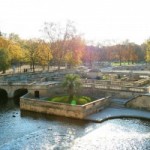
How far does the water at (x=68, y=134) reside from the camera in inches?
1188

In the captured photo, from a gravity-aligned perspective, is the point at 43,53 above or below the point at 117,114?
above

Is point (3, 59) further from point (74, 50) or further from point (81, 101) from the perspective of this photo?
point (74, 50)

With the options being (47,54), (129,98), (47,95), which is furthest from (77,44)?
(129,98)

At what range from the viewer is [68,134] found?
33594mm

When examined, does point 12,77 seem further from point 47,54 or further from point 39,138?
point 39,138

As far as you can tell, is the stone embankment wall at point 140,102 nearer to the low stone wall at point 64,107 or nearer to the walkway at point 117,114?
the walkway at point 117,114

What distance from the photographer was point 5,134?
34125 millimetres

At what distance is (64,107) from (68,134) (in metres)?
7.31

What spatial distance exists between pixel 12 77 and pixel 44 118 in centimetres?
2114

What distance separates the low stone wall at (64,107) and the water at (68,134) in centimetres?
108

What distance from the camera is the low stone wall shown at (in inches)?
1558

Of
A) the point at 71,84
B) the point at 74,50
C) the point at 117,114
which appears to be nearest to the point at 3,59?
the point at 71,84

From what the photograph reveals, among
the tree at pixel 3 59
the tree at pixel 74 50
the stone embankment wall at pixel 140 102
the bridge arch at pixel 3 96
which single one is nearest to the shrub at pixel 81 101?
the stone embankment wall at pixel 140 102

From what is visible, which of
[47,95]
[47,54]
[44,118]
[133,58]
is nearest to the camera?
[44,118]
